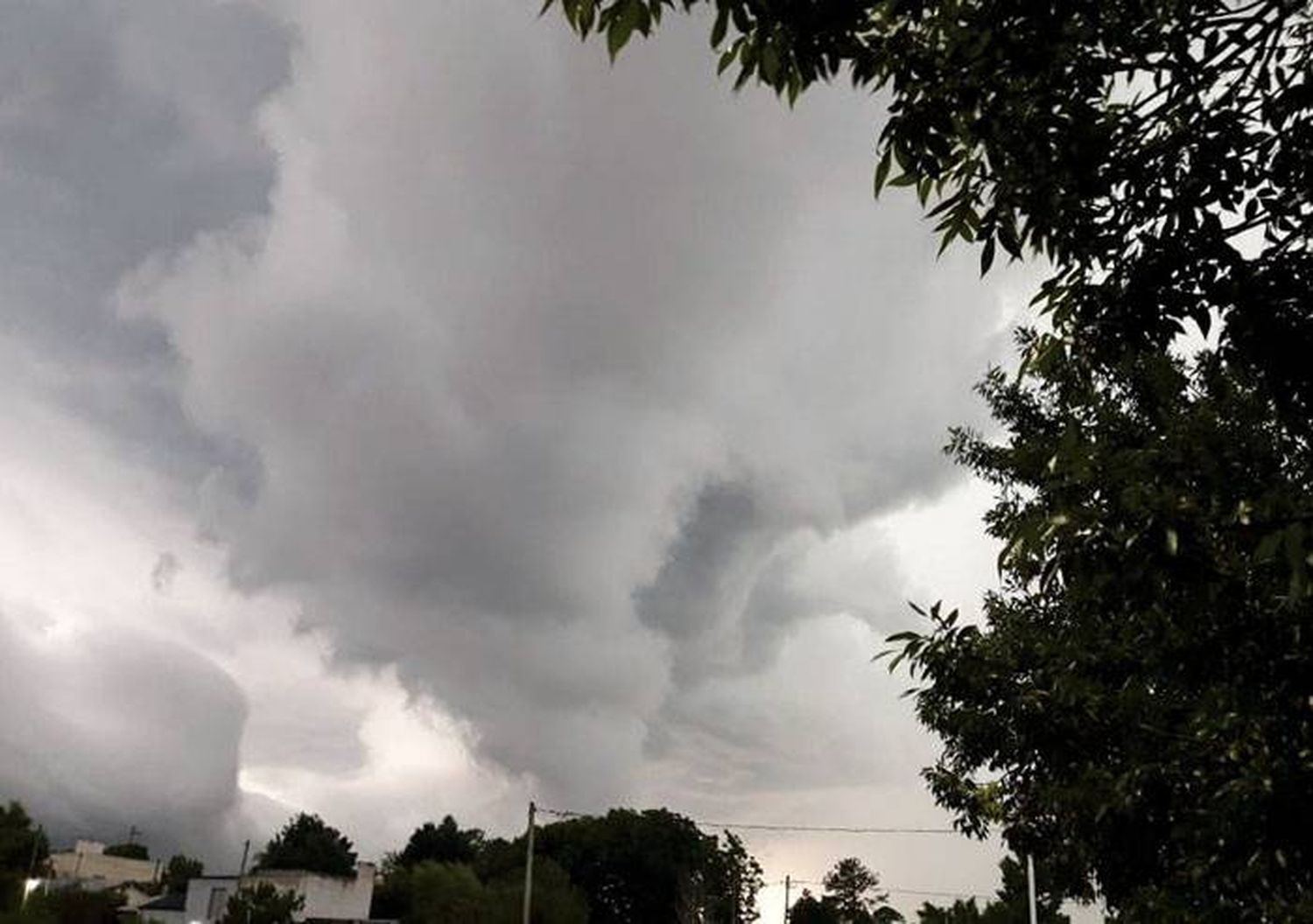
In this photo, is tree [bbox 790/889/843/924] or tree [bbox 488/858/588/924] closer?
tree [bbox 488/858/588/924]

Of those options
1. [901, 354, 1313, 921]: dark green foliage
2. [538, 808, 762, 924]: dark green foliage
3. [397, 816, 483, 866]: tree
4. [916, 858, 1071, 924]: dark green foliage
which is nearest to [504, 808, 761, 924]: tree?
[538, 808, 762, 924]: dark green foliage

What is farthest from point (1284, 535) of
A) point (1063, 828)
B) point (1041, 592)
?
point (1063, 828)

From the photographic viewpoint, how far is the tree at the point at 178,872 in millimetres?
109356

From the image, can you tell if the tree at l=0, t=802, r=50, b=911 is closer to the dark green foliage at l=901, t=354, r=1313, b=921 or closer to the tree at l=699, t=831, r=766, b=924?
the dark green foliage at l=901, t=354, r=1313, b=921

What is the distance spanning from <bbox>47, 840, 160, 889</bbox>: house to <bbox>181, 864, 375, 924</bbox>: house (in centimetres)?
3298

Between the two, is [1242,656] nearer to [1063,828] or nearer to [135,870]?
[1063,828]

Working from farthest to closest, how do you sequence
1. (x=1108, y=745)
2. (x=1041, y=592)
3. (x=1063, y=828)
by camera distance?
(x=1063, y=828) < (x=1108, y=745) < (x=1041, y=592)

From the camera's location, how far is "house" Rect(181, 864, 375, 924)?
74.2m

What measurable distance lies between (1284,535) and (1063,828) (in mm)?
11411

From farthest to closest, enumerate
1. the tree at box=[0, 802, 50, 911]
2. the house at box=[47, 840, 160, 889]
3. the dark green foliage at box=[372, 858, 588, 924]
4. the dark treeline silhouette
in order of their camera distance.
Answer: the house at box=[47, 840, 160, 889], the dark treeline silhouette, the dark green foliage at box=[372, 858, 588, 924], the tree at box=[0, 802, 50, 911]

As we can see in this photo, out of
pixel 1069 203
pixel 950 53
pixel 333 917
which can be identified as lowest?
pixel 333 917

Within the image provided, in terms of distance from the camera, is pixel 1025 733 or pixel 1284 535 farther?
pixel 1025 733

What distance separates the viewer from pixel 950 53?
433cm

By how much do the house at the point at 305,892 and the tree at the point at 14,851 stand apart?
42.9 m
